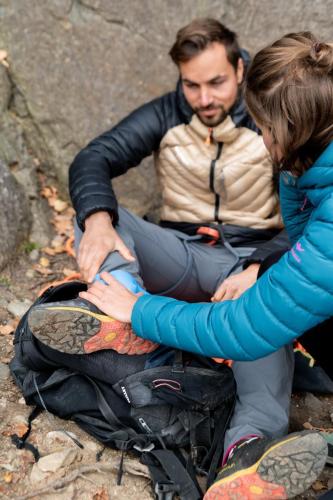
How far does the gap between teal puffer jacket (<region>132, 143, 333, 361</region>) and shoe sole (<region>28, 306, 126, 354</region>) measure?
223 mm

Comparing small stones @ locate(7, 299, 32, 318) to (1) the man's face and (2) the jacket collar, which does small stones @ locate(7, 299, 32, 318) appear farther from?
(2) the jacket collar

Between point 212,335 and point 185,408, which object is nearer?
point 212,335

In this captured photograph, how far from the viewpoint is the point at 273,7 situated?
4.66 m

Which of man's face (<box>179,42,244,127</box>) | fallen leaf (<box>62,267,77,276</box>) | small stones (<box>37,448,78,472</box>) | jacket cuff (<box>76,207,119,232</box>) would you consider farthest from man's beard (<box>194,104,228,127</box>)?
Answer: small stones (<box>37,448,78,472</box>)

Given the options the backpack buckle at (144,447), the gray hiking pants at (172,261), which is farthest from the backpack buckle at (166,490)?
the gray hiking pants at (172,261)

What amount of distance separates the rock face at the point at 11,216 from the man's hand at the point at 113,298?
5.14 ft

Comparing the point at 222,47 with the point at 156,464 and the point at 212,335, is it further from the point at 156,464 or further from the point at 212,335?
the point at 156,464

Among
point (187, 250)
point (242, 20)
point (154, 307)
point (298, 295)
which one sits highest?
point (242, 20)

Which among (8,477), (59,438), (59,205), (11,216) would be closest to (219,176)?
(11,216)

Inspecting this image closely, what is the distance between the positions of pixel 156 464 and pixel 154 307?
735mm

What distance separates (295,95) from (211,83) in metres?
1.69

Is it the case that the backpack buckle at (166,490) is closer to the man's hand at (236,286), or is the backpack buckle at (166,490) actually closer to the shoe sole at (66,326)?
the shoe sole at (66,326)

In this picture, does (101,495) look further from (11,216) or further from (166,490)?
(11,216)

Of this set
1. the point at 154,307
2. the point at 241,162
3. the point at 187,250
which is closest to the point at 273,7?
the point at 241,162
